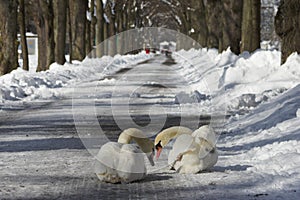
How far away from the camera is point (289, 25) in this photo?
17297mm

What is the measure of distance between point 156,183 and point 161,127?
5.60 metres

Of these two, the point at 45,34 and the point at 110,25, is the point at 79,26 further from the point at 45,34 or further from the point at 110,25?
the point at 110,25

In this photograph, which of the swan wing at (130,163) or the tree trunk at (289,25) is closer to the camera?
the swan wing at (130,163)

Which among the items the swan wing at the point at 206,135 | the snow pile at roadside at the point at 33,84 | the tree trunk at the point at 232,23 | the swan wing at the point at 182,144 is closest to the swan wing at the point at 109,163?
the swan wing at the point at 182,144

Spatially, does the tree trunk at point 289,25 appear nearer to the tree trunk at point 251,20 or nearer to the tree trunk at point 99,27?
the tree trunk at point 251,20

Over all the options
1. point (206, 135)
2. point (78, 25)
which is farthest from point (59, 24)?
point (206, 135)

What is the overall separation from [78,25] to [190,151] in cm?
3503

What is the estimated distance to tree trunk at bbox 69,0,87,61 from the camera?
41.4 metres

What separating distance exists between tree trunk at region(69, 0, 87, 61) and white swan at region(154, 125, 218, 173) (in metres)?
34.4

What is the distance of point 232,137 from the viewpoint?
10.8 m

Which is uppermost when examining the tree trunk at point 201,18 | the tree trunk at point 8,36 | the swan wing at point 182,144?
the tree trunk at point 201,18

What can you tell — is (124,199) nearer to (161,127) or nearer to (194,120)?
(161,127)

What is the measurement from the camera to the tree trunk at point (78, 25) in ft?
136

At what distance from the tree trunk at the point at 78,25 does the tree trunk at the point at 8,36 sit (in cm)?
1717
